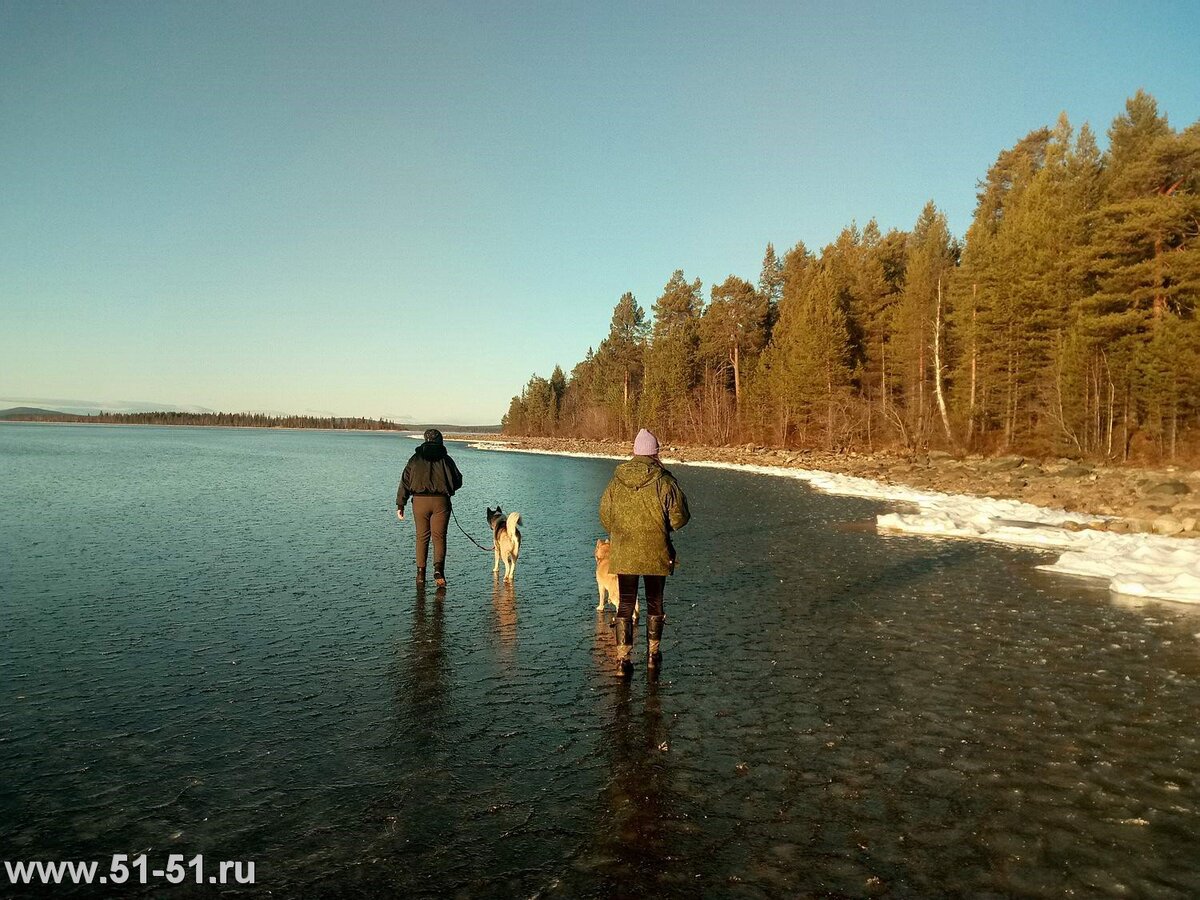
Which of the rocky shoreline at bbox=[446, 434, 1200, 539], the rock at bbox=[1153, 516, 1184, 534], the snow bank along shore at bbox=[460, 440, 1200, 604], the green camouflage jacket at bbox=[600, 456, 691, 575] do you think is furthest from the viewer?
the rocky shoreline at bbox=[446, 434, 1200, 539]

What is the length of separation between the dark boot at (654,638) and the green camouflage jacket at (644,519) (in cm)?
67

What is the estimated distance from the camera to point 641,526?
6.98 meters

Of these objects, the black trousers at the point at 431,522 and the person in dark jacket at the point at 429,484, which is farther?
the black trousers at the point at 431,522

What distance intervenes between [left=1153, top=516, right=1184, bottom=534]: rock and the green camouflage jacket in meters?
17.6

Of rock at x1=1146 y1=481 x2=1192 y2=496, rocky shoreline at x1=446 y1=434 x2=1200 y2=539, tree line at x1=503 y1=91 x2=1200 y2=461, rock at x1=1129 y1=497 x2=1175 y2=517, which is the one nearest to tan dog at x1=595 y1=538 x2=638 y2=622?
rocky shoreline at x1=446 y1=434 x2=1200 y2=539

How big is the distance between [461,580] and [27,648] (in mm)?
6216

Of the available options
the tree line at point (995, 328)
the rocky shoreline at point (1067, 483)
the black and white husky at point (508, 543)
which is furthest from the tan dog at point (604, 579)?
the tree line at point (995, 328)

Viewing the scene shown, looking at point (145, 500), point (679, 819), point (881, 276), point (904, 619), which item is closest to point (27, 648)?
point (679, 819)

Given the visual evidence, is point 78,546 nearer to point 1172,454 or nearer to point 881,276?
point 1172,454

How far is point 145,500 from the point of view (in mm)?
24438

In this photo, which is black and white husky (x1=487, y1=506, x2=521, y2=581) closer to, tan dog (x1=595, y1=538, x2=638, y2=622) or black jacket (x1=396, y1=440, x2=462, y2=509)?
black jacket (x1=396, y1=440, x2=462, y2=509)

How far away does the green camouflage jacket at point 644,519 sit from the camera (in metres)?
6.96

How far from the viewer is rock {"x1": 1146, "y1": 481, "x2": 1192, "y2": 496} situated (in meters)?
22.8

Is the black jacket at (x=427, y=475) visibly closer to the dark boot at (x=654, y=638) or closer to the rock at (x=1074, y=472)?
the dark boot at (x=654, y=638)
